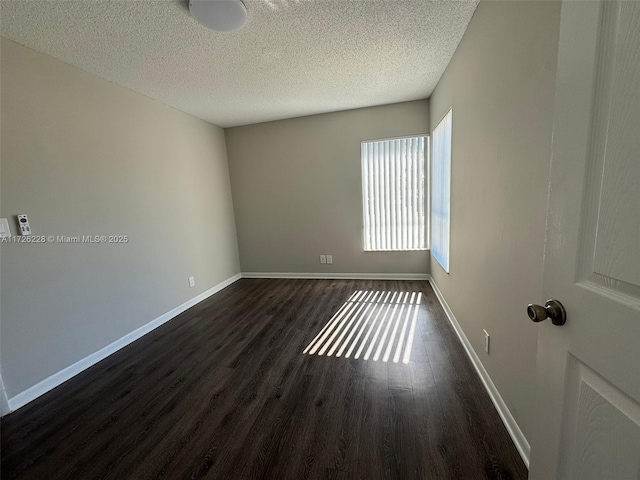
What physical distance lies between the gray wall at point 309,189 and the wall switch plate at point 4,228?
107 inches

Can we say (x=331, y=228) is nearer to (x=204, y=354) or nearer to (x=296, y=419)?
(x=204, y=354)

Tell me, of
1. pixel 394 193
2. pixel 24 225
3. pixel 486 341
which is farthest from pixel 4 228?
pixel 394 193

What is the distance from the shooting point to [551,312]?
0.67 m

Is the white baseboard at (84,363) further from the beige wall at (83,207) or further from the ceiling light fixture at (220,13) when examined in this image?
the ceiling light fixture at (220,13)

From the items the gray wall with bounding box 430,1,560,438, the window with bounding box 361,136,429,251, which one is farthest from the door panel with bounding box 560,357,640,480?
the window with bounding box 361,136,429,251

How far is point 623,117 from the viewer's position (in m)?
0.48

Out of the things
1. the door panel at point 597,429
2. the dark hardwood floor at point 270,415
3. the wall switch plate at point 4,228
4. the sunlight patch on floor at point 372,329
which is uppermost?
the wall switch plate at point 4,228

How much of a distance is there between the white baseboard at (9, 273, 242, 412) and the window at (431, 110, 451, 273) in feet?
10.5

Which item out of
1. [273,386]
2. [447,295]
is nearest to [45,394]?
[273,386]

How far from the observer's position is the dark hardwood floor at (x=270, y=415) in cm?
125

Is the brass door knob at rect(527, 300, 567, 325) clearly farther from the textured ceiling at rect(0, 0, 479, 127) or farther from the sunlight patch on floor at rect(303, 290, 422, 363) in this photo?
the textured ceiling at rect(0, 0, 479, 127)

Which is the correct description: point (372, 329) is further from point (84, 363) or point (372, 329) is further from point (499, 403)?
point (84, 363)

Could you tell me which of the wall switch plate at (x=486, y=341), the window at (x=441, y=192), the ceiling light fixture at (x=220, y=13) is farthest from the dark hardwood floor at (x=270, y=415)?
the ceiling light fixture at (x=220, y=13)

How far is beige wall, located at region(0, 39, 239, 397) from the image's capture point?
1.75 meters
